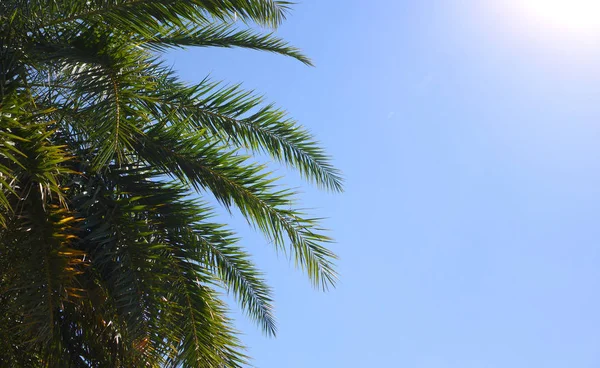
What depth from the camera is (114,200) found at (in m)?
6.00

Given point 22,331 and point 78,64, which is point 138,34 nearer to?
point 78,64

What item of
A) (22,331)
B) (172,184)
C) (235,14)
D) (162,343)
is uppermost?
(235,14)

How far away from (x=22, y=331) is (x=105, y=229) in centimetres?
102

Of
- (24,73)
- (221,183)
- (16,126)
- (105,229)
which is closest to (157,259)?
(105,229)

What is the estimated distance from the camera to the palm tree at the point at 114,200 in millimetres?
5551

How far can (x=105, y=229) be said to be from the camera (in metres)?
5.83

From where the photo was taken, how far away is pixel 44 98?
6539 millimetres

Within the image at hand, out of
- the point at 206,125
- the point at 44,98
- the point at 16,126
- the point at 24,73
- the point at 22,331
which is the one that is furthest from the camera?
the point at 206,125

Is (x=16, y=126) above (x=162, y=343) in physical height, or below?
above

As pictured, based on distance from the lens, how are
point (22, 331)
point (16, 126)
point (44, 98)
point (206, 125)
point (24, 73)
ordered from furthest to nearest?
1. point (206, 125)
2. point (44, 98)
3. point (24, 73)
4. point (22, 331)
5. point (16, 126)

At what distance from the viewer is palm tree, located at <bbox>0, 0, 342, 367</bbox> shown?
555cm

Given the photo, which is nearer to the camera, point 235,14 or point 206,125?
point 235,14

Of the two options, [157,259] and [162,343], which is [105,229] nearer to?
[157,259]

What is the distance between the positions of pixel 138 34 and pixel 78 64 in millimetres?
778
